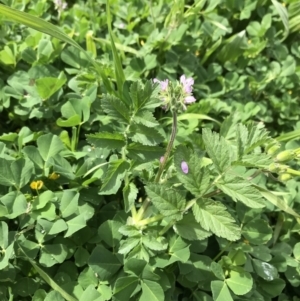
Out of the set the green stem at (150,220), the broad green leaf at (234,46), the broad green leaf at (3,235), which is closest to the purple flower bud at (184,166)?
the green stem at (150,220)

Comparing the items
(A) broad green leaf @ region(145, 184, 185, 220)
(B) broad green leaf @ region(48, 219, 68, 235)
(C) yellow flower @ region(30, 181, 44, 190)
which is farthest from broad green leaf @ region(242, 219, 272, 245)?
(C) yellow flower @ region(30, 181, 44, 190)

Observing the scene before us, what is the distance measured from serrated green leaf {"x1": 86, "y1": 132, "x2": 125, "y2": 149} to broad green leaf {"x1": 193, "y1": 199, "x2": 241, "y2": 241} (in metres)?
0.30

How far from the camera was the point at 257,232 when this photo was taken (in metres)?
1.50

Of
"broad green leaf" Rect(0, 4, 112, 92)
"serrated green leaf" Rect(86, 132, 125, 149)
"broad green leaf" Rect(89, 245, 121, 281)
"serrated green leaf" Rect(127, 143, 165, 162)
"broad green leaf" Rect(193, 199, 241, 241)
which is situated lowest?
"broad green leaf" Rect(89, 245, 121, 281)

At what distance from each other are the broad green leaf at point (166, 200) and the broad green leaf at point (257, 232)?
15.3 inches

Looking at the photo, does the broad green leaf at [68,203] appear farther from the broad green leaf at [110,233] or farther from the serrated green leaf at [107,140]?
the serrated green leaf at [107,140]

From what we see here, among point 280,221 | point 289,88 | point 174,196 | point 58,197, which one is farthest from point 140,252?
point 289,88

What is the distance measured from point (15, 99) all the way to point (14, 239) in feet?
2.18

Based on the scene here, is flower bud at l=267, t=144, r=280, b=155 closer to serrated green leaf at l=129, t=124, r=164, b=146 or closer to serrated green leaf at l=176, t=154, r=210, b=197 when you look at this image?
serrated green leaf at l=176, t=154, r=210, b=197

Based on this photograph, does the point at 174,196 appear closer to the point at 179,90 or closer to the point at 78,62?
the point at 179,90

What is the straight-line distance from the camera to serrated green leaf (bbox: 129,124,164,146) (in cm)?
126

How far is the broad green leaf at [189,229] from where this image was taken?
1260 mm

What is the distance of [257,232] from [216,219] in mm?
411

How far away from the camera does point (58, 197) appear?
1438 millimetres
